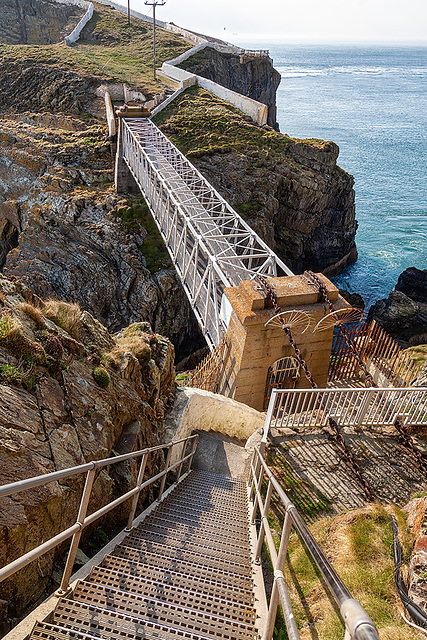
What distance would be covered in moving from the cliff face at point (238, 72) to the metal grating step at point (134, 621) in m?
52.0

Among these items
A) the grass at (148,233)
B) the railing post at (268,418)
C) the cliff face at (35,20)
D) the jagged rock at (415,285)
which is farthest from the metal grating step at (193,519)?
the cliff face at (35,20)

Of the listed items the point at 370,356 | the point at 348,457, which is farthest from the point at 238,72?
the point at 348,457

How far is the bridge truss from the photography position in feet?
46.3

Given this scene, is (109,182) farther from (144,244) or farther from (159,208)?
(159,208)

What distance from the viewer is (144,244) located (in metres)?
24.1

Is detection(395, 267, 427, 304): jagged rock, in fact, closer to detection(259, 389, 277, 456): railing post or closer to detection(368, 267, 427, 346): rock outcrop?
detection(368, 267, 427, 346): rock outcrop

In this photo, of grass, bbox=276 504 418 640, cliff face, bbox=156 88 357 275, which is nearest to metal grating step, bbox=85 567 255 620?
grass, bbox=276 504 418 640

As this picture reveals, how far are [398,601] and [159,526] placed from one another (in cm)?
259

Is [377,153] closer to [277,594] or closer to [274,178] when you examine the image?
[274,178]

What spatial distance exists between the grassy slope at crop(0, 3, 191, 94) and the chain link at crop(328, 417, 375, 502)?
124 ft

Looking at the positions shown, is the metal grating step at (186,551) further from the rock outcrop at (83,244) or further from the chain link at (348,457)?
the rock outcrop at (83,244)

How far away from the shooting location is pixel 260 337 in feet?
35.3

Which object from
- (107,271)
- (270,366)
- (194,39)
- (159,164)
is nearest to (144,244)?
(107,271)

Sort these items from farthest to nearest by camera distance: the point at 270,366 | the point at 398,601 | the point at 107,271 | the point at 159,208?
the point at 107,271
the point at 159,208
the point at 270,366
the point at 398,601
